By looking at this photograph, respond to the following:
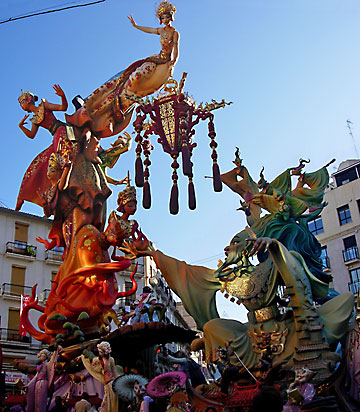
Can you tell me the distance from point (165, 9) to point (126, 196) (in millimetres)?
6003

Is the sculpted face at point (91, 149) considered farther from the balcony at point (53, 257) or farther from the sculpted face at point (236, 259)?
the balcony at point (53, 257)

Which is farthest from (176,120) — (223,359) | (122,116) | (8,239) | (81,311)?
(8,239)

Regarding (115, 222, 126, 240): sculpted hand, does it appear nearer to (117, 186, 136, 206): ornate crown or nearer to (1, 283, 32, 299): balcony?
(117, 186, 136, 206): ornate crown

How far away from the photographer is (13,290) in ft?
82.4

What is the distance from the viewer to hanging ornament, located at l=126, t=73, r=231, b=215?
41.2 feet

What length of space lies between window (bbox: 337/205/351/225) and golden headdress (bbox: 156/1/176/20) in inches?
641

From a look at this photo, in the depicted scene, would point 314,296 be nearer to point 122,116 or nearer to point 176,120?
point 176,120

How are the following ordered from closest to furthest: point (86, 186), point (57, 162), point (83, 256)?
1. point (83, 256)
2. point (86, 186)
3. point (57, 162)

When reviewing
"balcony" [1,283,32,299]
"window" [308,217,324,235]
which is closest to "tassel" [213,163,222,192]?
"balcony" [1,283,32,299]

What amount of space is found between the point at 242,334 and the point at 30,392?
4384 mm

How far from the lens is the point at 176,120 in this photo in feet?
44.6

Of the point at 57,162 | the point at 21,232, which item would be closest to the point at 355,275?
the point at 21,232

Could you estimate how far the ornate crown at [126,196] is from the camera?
13734 mm

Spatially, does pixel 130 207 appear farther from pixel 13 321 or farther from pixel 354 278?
pixel 354 278
